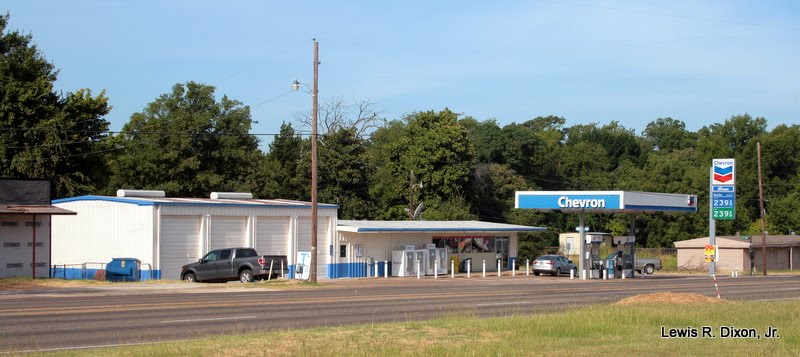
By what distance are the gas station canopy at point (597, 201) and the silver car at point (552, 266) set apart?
4.01 metres

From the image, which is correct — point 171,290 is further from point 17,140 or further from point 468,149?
point 468,149

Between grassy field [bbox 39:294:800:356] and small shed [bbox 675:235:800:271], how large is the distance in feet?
183

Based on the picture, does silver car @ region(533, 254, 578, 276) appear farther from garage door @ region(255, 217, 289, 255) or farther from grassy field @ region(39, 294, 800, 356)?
grassy field @ region(39, 294, 800, 356)

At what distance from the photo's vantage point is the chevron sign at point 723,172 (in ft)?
186

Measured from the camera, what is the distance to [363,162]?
76.7m

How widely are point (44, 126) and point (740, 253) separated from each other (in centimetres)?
4989

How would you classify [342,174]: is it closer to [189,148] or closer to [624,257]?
[189,148]

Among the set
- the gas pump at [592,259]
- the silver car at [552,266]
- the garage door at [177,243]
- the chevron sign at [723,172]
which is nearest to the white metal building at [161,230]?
the garage door at [177,243]

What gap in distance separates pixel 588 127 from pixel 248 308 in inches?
5008

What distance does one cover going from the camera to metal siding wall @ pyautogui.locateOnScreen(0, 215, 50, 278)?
1550 inches

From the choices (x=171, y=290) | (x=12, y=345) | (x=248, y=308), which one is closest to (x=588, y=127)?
(x=171, y=290)

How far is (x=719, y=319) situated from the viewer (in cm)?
1758

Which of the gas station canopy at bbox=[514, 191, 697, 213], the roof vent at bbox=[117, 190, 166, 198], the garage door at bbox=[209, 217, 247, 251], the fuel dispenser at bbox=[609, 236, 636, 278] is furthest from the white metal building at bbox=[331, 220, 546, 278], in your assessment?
the roof vent at bbox=[117, 190, 166, 198]

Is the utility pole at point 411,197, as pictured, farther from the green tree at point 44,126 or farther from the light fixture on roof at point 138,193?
the light fixture on roof at point 138,193
